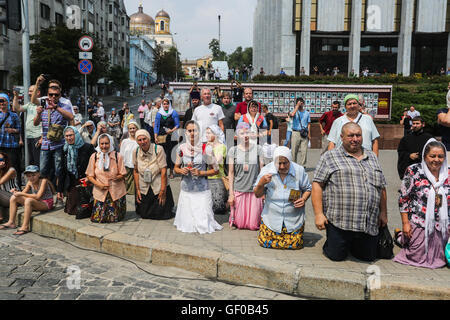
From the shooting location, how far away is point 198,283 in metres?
4.72

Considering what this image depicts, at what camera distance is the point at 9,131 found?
27.9 feet

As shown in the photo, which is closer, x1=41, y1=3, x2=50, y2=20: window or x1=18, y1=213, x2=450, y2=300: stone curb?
x1=18, y1=213, x2=450, y2=300: stone curb

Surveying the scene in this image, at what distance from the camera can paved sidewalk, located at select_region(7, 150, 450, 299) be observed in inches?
170

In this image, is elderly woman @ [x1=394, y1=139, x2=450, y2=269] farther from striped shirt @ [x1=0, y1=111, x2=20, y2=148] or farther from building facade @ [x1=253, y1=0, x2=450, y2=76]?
building facade @ [x1=253, y1=0, x2=450, y2=76]

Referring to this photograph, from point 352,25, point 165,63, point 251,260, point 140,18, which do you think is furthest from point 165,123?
point 140,18

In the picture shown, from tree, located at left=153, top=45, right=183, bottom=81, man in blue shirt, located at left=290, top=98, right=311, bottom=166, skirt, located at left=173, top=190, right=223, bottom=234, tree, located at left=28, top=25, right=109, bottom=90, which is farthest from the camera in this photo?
tree, located at left=153, top=45, right=183, bottom=81

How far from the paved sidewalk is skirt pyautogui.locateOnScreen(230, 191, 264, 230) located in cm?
15

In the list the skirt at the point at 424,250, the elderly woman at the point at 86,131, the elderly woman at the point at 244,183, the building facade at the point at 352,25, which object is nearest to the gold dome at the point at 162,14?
the building facade at the point at 352,25

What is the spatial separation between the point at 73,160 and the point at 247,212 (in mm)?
3503

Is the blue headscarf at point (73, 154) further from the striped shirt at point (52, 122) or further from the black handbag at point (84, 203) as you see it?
the black handbag at point (84, 203)

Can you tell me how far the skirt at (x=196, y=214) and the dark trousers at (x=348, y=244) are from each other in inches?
76.1

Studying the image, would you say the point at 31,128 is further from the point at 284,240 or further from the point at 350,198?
the point at 350,198

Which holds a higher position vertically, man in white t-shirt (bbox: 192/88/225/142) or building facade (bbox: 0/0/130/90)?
building facade (bbox: 0/0/130/90)

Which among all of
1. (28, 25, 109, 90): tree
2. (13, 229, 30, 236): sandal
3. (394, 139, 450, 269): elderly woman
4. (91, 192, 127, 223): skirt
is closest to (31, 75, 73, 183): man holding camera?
(13, 229, 30, 236): sandal
